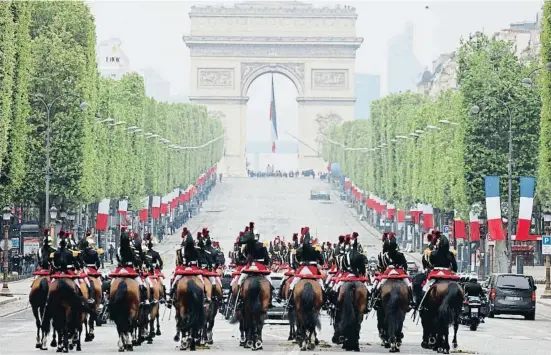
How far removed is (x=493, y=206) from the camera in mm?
82750

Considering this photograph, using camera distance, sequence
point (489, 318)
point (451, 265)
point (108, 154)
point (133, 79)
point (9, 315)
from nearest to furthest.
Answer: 1. point (451, 265)
2. point (9, 315)
3. point (489, 318)
4. point (108, 154)
5. point (133, 79)

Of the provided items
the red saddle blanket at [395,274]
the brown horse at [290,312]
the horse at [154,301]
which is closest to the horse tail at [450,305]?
the red saddle blanket at [395,274]

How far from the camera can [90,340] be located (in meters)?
44.1

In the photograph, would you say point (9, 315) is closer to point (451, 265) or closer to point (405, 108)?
point (451, 265)

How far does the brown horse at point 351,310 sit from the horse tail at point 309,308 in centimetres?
63

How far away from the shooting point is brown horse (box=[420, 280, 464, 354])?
129ft

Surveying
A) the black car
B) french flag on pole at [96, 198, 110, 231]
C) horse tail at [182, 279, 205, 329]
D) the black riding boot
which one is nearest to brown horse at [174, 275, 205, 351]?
horse tail at [182, 279, 205, 329]

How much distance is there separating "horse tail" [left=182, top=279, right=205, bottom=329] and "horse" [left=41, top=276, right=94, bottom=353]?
7.62 ft

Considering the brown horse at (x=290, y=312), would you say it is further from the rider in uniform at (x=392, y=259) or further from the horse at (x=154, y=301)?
the horse at (x=154, y=301)

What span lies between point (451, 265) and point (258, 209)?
129m

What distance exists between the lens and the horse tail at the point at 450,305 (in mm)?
39250

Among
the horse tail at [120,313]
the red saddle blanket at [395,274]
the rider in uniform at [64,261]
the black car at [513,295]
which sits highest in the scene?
the rider in uniform at [64,261]

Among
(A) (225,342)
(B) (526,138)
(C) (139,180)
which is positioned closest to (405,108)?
(C) (139,180)

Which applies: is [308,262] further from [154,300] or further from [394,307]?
[154,300]
